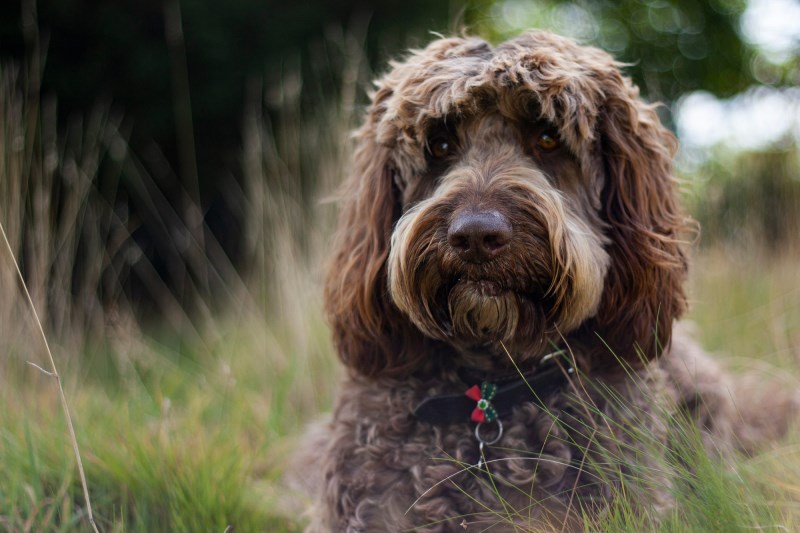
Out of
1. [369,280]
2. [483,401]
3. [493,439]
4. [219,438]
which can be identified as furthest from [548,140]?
[219,438]

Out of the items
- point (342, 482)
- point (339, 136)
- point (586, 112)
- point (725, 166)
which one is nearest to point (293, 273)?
point (339, 136)

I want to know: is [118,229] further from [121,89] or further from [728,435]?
[728,435]

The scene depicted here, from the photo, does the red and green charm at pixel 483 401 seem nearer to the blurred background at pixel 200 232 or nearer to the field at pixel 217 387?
the field at pixel 217 387

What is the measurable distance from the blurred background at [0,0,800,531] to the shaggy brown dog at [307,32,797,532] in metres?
0.58

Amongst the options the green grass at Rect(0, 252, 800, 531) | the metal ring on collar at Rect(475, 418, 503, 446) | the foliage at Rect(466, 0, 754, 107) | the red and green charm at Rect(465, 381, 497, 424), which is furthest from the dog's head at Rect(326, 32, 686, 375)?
the foliage at Rect(466, 0, 754, 107)

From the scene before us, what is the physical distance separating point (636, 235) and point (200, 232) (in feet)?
13.7

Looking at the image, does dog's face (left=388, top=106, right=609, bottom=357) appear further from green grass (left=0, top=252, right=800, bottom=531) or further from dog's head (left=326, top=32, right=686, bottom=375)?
green grass (left=0, top=252, right=800, bottom=531)

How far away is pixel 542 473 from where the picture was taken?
2.64 m

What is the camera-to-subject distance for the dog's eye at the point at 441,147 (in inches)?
114

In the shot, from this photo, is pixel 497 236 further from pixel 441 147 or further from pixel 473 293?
pixel 441 147

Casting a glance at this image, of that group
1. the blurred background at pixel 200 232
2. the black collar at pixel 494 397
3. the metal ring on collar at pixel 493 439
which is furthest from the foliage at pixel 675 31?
the metal ring on collar at pixel 493 439

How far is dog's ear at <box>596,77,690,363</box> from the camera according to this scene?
108 inches

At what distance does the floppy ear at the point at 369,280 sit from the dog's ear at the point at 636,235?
2.29 ft

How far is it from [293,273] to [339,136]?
92 centimetres
